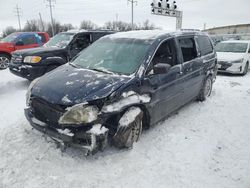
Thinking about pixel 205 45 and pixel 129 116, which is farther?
pixel 205 45

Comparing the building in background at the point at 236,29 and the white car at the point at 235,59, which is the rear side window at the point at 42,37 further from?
the building in background at the point at 236,29

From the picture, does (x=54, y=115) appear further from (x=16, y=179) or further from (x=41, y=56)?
(x=41, y=56)

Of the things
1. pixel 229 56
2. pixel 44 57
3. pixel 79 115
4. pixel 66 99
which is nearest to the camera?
pixel 79 115

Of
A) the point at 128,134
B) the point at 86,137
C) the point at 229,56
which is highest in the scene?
the point at 86,137

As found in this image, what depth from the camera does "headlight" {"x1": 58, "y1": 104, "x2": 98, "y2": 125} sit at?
3014 millimetres

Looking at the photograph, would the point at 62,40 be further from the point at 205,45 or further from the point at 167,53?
the point at 167,53

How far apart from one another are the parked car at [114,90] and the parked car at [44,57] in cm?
277

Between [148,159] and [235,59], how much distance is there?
827cm

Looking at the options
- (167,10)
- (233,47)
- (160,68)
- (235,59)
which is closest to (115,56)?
(160,68)

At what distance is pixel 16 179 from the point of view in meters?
2.93

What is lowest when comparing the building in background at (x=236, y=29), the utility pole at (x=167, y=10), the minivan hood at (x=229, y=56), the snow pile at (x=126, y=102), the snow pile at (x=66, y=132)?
the building in background at (x=236, y=29)

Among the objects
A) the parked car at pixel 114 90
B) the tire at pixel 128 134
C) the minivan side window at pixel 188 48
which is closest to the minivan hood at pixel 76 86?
the parked car at pixel 114 90

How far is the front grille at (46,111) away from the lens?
10.4ft

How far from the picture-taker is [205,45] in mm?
6027
